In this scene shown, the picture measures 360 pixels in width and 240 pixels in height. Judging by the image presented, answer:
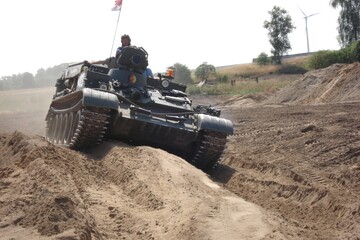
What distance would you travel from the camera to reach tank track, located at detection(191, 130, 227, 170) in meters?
11.6

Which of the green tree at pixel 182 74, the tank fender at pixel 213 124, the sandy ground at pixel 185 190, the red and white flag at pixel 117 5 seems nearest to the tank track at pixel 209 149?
the tank fender at pixel 213 124

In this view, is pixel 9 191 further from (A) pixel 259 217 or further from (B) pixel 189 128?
(B) pixel 189 128

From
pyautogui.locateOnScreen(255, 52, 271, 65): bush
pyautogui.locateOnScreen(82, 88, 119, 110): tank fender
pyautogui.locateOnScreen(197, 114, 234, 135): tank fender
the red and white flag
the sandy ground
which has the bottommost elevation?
the sandy ground

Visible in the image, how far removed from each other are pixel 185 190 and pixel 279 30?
195 feet

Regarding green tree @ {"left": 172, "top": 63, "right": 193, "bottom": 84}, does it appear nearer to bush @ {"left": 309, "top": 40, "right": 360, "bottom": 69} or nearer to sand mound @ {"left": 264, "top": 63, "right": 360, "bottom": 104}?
bush @ {"left": 309, "top": 40, "right": 360, "bottom": 69}

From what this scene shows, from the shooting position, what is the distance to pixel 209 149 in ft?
38.2

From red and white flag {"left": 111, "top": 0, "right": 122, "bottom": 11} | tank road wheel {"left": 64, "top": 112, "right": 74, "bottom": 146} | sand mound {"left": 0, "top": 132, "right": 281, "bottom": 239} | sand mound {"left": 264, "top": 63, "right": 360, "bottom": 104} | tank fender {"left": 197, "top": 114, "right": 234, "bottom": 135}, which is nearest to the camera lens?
sand mound {"left": 0, "top": 132, "right": 281, "bottom": 239}

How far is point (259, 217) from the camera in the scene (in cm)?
629

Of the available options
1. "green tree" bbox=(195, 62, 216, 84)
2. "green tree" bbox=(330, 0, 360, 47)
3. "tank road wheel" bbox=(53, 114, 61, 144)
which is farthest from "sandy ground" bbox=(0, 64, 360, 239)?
"green tree" bbox=(330, 0, 360, 47)

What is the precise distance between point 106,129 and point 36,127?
11.3 meters

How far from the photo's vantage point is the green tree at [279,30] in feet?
212

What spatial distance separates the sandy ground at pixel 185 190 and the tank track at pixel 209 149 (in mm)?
253

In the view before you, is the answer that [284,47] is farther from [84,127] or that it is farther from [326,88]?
[84,127]

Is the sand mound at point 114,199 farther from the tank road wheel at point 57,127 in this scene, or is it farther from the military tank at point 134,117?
the tank road wheel at point 57,127
